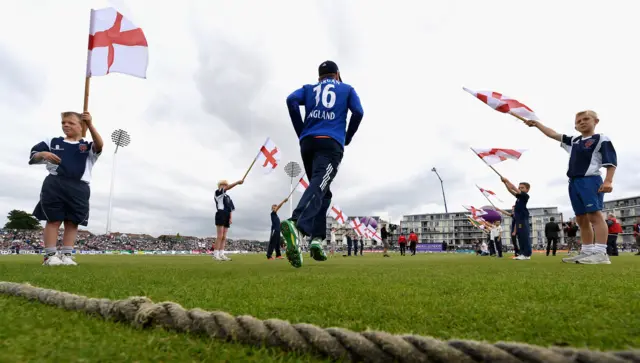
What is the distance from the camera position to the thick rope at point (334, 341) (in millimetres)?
858

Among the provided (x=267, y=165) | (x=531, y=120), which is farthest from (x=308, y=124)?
(x=267, y=165)

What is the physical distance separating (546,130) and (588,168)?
101 cm

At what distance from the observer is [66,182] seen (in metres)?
5.45

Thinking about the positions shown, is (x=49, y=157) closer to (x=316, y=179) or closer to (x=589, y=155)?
(x=316, y=179)

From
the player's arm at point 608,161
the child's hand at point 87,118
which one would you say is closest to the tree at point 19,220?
the child's hand at point 87,118

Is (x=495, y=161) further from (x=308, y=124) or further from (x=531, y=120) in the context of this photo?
(x=308, y=124)

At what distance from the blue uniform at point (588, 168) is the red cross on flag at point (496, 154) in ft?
12.5

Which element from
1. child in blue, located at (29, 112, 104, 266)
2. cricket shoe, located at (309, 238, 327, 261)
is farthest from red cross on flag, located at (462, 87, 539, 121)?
child in blue, located at (29, 112, 104, 266)

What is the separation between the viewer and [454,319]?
5.12 ft

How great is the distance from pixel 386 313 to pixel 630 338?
86 centimetres

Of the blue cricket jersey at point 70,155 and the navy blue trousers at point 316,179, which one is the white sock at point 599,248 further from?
the blue cricket jersey at point 70,155

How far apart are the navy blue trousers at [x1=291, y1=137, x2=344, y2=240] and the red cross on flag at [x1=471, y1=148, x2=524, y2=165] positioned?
6.56 meters

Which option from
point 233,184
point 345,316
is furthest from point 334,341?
point 233,184

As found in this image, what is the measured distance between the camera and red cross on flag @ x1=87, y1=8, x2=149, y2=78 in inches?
221
